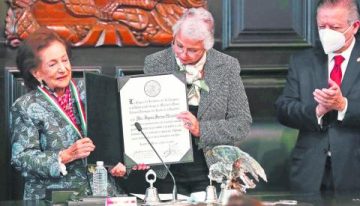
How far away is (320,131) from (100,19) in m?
1.44

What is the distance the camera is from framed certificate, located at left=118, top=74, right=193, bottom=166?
183 inches

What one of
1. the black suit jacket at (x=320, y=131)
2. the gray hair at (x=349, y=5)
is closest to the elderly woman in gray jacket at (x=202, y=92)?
the black suit jacket at (x=320, y=131)

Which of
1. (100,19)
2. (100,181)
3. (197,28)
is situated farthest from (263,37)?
(100,181)

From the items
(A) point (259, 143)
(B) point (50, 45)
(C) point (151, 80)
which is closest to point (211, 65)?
(C) point (151, 80)

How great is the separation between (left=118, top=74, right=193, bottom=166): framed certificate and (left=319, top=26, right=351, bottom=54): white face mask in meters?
0.95

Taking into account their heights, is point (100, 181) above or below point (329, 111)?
below

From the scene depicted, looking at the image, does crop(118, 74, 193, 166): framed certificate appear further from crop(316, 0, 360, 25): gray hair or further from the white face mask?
crop(316, 0, 360, 25): gray hair

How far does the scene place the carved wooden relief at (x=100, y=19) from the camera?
571 cm

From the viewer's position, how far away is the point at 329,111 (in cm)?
526

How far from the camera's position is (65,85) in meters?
4.79

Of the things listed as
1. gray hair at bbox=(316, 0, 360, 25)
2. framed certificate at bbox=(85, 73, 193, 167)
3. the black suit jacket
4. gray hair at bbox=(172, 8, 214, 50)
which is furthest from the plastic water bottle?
gray hair at bbox=(316, 0, 360, 25)

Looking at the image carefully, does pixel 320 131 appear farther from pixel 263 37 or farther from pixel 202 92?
pixel 263 37

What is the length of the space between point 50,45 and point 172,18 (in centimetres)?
123

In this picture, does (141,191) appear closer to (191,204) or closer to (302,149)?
(302,149)
